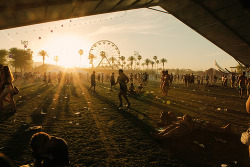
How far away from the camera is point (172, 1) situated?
9.18 metres

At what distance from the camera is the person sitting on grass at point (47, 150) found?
2.06 m

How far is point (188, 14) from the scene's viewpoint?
9.41 m

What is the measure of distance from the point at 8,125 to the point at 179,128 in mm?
5250

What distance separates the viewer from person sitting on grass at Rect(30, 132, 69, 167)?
6.76 feet

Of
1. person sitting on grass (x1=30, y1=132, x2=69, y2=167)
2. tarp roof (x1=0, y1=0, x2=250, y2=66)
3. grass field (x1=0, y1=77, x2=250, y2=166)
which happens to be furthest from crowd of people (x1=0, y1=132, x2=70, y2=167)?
tarp roof (x1=0, y1=0, x2=250, y2=66)

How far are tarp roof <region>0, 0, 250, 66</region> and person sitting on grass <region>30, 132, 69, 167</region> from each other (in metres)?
4.28

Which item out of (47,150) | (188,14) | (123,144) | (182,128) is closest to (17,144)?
(47,150)

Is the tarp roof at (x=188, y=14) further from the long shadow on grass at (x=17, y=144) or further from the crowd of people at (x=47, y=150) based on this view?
the crowd of people at (x=47, y=150)

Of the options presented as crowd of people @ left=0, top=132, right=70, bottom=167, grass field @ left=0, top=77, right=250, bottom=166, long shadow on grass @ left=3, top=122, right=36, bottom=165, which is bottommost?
grass field @ left=0, top=77, right=250, bottom=166

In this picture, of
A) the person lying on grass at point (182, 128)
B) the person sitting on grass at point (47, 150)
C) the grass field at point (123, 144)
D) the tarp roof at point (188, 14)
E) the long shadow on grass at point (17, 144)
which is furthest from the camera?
the tarp roof at point (188, 14)

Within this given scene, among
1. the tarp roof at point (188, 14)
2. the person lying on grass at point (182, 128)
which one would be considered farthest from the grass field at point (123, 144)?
the tarp roof at point (188, 14)

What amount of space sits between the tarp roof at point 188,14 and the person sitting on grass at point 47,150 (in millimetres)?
4284

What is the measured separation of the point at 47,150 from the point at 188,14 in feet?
33.7

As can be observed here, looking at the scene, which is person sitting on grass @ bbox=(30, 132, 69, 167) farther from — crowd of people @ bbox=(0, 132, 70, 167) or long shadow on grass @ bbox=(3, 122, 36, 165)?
long shadow on grass @ bbox=(3, 122, 36, 165)
